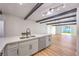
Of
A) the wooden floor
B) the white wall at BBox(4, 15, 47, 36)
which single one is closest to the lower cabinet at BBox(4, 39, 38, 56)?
the wooden floor

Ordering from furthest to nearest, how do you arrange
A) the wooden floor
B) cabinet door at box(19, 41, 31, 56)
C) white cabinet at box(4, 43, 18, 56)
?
cabinet door at box(19, 41, 31, 56), white cabinet at box(4, 43, 18, 56), the wooden floor

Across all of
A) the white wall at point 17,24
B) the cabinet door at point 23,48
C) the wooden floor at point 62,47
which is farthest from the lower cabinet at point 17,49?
the white wall at point 17,24

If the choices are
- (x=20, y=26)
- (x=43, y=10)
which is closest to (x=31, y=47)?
(x=43, y=10)

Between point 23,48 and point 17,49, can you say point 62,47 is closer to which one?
point 23,48

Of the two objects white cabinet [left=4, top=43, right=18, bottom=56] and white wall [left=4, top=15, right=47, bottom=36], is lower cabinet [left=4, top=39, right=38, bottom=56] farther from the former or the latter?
white wall [left=4, top=15, right=47, bottom=36]

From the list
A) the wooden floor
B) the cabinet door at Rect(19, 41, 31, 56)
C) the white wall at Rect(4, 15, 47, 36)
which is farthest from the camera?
the cabinet door at Rect(19, 41, 31, 56)

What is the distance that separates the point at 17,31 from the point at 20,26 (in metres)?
0.10

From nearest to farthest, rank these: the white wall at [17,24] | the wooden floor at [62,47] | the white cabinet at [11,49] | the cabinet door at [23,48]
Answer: the white wall at [17,24]
the wooden floor at [62,47]
the white cabinet at [11,49]
the cabinet door at [23,48]

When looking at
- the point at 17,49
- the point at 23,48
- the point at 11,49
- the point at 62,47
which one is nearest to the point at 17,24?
the point at 11,49

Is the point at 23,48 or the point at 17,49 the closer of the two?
the point at 17,49

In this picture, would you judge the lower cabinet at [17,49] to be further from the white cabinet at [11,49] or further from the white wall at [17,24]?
the white wall at [17,24]

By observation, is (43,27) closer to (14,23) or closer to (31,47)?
(14,23)

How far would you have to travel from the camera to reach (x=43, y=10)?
6.72 feet

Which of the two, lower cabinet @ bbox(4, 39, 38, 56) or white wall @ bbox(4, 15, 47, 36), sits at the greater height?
white wall @ bbox(4, 15, 47, 36)
